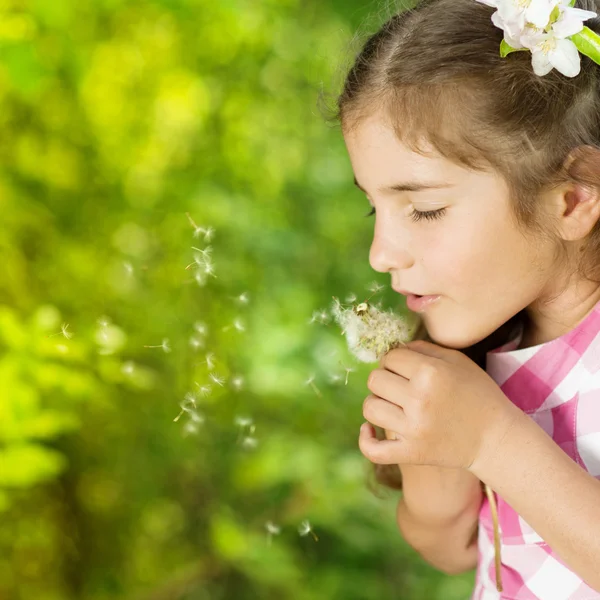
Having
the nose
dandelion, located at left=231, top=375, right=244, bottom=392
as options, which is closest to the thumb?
the nose

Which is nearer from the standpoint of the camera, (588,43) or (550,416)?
(588,43)

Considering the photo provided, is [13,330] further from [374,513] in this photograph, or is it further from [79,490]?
[374,513]

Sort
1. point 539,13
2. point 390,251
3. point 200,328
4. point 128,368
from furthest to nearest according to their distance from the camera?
point 128,368 < point 200,328 < point 390,251 < point 539,13

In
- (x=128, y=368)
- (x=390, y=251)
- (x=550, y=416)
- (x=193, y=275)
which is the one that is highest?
(x=390, y=251)

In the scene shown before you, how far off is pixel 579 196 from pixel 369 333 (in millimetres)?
→ 279

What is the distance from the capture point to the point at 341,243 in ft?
5.46

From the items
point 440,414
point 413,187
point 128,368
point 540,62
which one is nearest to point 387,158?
point 413,187

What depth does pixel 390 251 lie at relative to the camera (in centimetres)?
82

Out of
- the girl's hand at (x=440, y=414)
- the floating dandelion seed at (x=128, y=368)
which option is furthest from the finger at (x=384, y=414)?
the floating dandelion seed at (x=128, y=368)

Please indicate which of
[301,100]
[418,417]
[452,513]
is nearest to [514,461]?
[418,417]

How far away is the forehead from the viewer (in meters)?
0.78

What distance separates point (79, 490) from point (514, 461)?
125 centimetres

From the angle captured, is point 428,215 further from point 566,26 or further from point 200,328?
point 200,328

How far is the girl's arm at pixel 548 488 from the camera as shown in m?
0.75
